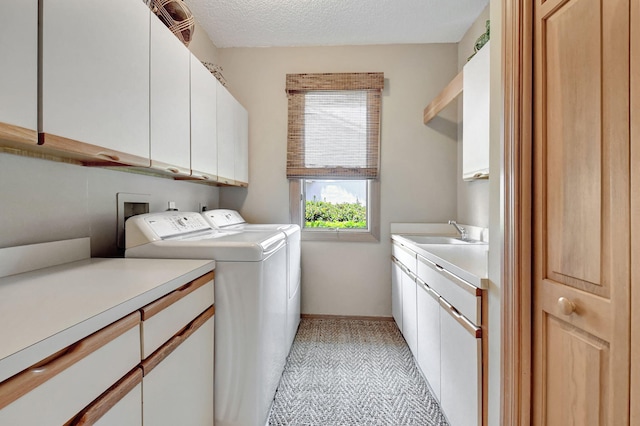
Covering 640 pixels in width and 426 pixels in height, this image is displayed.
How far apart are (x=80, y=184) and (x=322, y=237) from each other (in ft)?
6.64

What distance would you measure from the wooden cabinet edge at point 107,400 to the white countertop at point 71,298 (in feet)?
0.58

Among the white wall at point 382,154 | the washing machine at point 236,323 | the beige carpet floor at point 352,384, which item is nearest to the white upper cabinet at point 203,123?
the washing machine at point 236,323

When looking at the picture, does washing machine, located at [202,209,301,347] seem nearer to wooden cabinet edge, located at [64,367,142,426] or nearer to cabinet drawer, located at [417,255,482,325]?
cabinet drawer, located at [417,255,482,325]

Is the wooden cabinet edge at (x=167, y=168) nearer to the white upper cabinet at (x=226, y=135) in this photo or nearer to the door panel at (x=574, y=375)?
the white upper cabinet at (x=226, y=135)

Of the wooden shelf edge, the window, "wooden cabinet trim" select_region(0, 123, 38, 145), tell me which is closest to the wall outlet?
"wooden cabinet trim" select_region(0, 123, 38, 145)

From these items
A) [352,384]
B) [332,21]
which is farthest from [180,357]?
[332,21]

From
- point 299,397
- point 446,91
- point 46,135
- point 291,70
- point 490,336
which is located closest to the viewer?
point 46,135

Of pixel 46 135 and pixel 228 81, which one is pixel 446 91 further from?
pixel 46 135

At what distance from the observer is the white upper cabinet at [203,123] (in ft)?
6.04

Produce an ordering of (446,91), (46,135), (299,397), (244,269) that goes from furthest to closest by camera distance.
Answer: (446,91) < (299,397) < (244,269) < (46,135)

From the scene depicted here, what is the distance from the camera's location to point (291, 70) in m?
3.02

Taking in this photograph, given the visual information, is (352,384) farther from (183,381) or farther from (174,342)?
(174,342)

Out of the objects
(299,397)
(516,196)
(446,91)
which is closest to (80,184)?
(299,397)

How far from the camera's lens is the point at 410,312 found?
7.47ft
